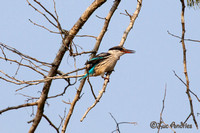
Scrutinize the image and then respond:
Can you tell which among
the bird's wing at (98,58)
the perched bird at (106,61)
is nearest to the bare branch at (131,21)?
the perched bird at (106,61)

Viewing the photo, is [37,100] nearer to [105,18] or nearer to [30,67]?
[30,67]

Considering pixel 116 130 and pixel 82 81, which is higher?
pixel 82 81

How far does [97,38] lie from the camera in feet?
15.5

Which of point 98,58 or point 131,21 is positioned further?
point 98,58

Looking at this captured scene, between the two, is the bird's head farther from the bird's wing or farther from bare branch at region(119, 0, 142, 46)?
bare branch at region(119, 0, 142, 46)

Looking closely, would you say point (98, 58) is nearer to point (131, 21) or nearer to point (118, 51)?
point (118, 51)

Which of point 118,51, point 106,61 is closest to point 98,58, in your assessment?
point 106,61

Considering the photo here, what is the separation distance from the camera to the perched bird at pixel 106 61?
518cm

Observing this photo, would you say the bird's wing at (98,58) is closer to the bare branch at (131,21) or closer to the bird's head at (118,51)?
the bird's head at (118,51)

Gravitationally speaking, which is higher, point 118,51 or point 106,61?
point 118,51

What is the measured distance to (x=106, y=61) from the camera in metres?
5.21

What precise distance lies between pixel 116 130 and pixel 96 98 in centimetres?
64

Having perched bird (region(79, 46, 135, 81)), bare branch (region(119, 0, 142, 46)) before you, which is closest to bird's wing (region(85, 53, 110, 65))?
perched bird (region(79, 46, 135, 81))

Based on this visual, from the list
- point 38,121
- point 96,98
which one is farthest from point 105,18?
point 38,121
